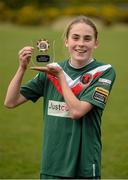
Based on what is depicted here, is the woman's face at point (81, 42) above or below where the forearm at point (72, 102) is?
above

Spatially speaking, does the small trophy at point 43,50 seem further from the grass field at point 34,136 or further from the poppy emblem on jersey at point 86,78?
the poppy emblem on jersey at point 86,78

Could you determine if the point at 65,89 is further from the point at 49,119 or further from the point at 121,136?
the point at 121,136

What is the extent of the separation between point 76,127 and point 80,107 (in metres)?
0.13

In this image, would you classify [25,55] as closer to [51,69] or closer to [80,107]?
[51,69]

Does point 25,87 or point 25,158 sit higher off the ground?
point 25,87

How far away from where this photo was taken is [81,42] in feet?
11.8

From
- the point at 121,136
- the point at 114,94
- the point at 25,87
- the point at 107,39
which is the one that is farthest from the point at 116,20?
the point at 25,87

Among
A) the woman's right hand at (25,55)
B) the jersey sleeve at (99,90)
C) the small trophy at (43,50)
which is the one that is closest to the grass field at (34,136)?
the small trophy at (43,50)

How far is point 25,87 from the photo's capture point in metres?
3.80

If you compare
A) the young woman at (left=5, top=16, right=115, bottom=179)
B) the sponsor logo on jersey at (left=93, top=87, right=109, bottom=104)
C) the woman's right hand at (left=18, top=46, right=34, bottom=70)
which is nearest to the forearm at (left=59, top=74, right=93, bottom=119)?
the young woman at (left=5, top=16, right=115, bottom=179)

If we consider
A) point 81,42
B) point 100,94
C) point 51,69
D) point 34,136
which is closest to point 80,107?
point 100,94

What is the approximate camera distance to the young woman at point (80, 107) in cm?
356

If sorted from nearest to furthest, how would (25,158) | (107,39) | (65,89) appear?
1. (65,89)
2. (25,158)
3. (107,39)

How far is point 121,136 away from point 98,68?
15.1ft
